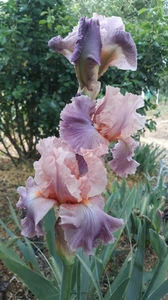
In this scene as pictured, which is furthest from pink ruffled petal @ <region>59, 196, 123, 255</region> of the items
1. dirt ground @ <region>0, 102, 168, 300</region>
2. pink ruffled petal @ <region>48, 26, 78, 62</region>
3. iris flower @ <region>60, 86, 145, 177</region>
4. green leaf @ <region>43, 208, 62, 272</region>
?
dirt ground @ <region>0, 102, 168, 300</region>

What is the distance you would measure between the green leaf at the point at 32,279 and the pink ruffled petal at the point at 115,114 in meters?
0.50

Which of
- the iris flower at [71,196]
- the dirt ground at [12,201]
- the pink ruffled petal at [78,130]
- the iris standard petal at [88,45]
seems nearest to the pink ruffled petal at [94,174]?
the iris flower at [71,196]

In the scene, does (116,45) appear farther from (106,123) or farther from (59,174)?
(59,174)

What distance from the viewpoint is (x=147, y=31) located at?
109 inches

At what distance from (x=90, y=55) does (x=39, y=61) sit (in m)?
2.23

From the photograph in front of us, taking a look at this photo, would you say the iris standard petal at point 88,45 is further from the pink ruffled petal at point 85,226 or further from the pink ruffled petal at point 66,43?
the pink ruffled petal at point 85,226

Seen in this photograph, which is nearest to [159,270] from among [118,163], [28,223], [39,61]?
[118,163]

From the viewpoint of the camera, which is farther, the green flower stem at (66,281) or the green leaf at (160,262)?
the green leaf at (160,262)

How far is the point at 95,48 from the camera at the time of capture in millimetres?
693

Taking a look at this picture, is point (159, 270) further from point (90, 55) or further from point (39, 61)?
point (39, 61)

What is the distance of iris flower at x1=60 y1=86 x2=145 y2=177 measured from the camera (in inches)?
24.8

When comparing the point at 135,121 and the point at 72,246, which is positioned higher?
the point at 135,121

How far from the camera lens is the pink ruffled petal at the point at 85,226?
645 millimetres

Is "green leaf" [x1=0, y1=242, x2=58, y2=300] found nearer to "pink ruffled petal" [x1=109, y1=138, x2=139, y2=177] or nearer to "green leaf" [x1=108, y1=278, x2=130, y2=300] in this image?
"green leaf" [x1=108, y1=278, x2=130, y2=300]
